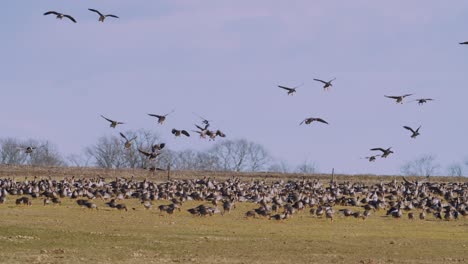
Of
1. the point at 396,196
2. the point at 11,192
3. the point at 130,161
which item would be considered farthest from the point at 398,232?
the point at 130,161

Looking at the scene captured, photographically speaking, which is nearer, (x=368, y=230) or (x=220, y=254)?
(x=220, y=254)

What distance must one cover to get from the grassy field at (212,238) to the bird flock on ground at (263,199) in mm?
741

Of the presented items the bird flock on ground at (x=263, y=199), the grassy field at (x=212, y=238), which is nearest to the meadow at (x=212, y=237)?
the grassy field at (x=212, y=238)

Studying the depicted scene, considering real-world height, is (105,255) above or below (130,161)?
below

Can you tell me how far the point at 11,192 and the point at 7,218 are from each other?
625 inches

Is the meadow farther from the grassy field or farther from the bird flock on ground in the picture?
the bird flock on ground

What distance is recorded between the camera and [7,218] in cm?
4300

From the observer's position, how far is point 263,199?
55000 mm

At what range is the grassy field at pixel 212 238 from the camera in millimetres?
29859

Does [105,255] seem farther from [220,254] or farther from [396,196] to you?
[396,196]

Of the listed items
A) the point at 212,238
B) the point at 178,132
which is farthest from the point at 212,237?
the point at 178,132

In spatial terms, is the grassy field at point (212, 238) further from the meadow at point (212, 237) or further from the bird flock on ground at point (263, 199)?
the bird flock on ground at point (263, 199)

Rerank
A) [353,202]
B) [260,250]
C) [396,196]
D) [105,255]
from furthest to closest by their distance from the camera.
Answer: [396,196] < [353,202] < [260,250] < [105,255]

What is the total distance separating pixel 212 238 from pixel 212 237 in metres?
0.47
